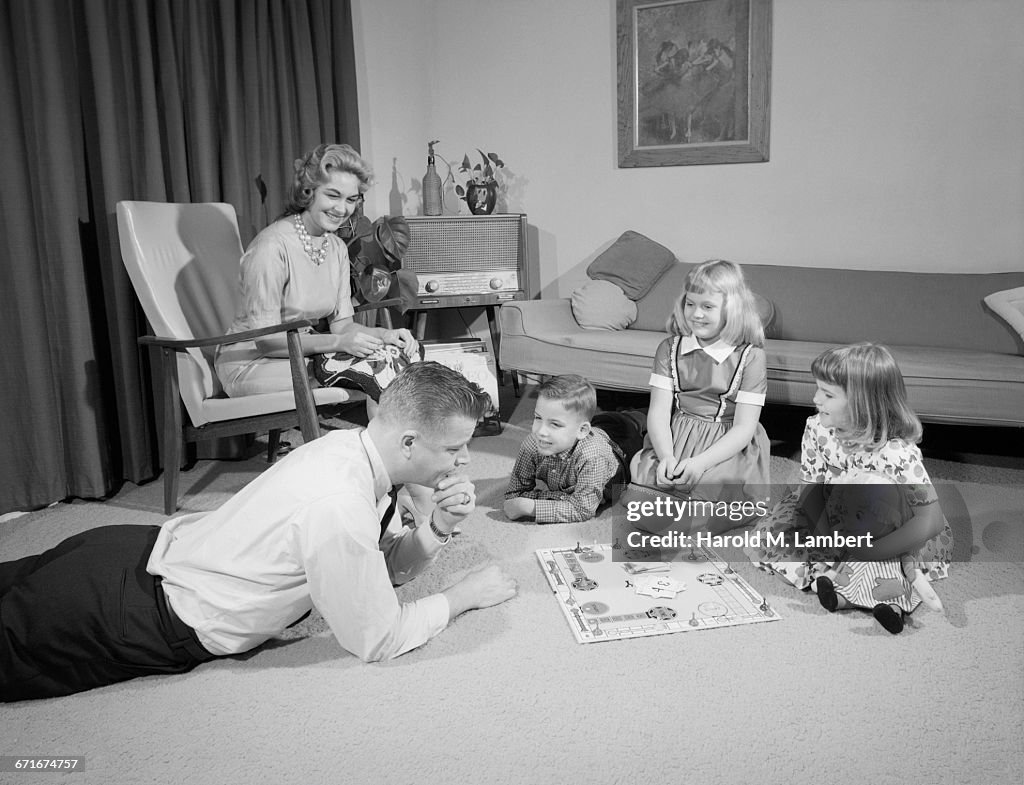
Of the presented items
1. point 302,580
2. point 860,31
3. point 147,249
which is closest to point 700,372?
point 302,580

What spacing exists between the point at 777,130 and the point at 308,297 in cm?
219

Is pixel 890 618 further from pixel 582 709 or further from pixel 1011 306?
pixel 1011 306

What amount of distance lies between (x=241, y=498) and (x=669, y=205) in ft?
9.61

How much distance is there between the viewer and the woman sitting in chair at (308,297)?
2693 mm

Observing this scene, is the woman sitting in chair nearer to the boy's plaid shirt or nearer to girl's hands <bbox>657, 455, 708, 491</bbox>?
the boy's plaid shirt

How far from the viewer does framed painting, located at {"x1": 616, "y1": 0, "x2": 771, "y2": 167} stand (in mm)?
3727

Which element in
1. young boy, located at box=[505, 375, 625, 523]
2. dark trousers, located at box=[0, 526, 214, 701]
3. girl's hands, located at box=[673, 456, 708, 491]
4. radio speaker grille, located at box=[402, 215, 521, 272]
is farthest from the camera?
radio speaker grille, located at box=[402, 215, 521, 272]

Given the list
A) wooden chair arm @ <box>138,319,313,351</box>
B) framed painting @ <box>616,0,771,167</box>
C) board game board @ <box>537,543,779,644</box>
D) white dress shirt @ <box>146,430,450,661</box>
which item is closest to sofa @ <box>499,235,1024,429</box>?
framed painting @ <box>616,0,771,167</box>

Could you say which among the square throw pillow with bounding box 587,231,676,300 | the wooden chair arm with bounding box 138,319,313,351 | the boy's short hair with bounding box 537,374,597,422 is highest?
the square throw pillow with bounding box 587,231,676,300

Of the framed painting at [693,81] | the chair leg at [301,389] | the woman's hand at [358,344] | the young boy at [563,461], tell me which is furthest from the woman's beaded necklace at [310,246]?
the framed painting at [693,81]

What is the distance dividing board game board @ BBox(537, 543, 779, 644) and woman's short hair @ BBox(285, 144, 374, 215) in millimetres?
1401

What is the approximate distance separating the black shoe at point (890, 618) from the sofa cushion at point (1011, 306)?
1.59 m

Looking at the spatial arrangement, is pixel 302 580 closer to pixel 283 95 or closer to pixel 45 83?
pixel 45 83

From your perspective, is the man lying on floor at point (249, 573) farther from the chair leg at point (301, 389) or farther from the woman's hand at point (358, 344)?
the woman's hand at point (358, 344)
